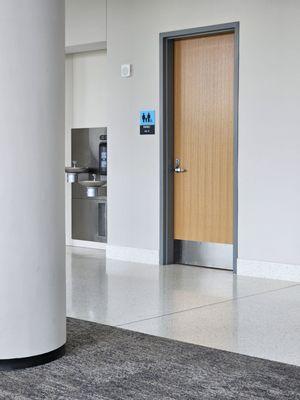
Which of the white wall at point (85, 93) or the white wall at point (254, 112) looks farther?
the white wall at point (85, 93)

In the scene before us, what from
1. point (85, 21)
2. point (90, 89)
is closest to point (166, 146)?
point (90, 89)

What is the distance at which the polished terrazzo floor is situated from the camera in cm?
454

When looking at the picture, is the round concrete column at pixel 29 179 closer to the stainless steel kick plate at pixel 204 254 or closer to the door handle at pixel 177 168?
the stainless steel kick plate at pixel 204 254

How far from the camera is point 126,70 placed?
7.96 meters

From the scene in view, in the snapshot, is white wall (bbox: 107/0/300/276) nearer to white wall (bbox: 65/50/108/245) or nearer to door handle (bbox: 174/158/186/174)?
door handle (bbox: 174/158/186/174)

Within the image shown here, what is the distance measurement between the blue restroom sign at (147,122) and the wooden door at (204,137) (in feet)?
0.81

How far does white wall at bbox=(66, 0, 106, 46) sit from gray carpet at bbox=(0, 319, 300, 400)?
4829 millimetres

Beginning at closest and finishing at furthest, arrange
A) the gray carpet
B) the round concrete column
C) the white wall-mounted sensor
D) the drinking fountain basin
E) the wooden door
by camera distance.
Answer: the gray carpet < the round concrete column < the wooden door < the white wall-mounted sensor < the drinking fountain basin

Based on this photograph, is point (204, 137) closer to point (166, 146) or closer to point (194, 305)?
point (166, 146)

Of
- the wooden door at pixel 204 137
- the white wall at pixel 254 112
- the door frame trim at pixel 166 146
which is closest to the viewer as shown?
the white wall at pixel 254 112

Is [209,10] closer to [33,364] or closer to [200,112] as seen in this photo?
[200,112]

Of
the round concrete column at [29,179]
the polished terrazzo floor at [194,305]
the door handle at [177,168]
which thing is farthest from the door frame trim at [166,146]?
the round concrete column at [29,179]

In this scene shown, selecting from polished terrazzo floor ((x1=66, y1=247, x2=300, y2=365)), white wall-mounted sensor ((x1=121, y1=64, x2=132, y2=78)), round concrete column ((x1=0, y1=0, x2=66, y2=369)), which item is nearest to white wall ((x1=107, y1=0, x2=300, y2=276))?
white wall-mounted sensor ((x1=121, y1=64, x2=132, y2=78))

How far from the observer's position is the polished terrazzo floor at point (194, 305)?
454 cm
